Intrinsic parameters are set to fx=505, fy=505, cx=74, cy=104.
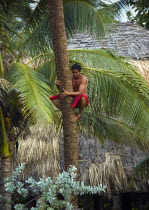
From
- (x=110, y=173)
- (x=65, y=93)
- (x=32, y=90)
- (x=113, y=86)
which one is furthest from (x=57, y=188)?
(x=110, y=173)

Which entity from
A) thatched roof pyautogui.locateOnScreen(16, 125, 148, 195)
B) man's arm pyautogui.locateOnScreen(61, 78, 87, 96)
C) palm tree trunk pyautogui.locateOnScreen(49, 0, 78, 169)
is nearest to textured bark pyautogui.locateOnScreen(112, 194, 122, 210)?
thatched roof pyautogui.locateOnScreen(16, 125, 148, 195)

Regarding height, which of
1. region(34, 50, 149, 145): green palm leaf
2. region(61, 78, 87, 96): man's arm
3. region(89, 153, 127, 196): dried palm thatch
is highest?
region(61, 78, 87, 96): man's arm

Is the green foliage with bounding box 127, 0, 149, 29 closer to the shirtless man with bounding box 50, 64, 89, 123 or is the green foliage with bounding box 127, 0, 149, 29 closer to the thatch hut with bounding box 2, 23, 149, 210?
the thatch hut with bounding box 2, 23, 149, 210

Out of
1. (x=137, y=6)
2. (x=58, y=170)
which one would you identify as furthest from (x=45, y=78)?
(x=137, y=6)

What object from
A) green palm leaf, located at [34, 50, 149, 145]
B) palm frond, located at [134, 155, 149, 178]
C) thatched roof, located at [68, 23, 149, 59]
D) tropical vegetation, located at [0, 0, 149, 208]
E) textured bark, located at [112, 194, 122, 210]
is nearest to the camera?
tropical vegetation, located at [0, 0, 149, 208]

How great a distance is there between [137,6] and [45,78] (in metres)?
7.61

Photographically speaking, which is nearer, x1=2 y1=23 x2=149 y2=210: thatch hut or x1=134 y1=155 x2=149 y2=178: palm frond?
x1=134 y1=155 x2=149 y2=178: palm frond

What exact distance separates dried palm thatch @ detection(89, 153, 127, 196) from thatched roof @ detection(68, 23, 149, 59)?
2.72 meters

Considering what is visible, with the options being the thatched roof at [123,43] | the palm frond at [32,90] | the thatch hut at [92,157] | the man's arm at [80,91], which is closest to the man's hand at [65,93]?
the man's arm at [80,91]

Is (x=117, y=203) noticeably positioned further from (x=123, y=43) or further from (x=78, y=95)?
(x=78, y=95)

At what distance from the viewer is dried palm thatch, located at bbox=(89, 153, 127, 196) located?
1186 cm

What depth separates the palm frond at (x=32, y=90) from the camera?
6.97 m

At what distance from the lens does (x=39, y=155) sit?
471 inches

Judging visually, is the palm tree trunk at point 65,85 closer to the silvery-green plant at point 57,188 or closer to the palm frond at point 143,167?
the silvery-green plant at point 57,188
